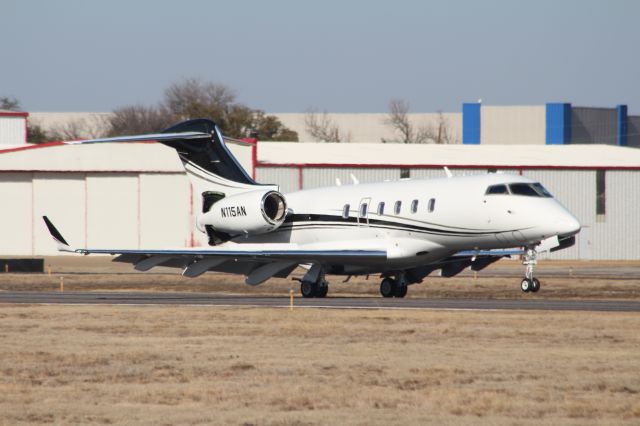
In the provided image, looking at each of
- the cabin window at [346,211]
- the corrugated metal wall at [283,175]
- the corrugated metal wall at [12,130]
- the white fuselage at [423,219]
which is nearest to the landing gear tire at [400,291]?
the white fuselage at [423,219]

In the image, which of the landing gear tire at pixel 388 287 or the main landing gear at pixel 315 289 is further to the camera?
the landing gear tire at pixel 388 287

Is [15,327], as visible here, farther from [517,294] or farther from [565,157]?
[565,157]

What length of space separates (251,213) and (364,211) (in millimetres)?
3296

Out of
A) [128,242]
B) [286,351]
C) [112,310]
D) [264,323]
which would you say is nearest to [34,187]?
[128,242]

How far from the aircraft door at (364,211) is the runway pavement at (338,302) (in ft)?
8.01

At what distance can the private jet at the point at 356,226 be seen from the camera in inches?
1158

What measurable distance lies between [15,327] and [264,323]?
187 inches

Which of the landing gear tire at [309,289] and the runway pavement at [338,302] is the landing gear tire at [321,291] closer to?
the landing gear tire at [309,289]

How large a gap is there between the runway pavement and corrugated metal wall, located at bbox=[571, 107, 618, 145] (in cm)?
7547

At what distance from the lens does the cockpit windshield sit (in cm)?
2952

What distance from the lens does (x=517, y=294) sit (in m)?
34.2

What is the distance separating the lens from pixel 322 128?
113812 mm

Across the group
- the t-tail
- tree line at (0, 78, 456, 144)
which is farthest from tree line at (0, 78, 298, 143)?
the t-tail

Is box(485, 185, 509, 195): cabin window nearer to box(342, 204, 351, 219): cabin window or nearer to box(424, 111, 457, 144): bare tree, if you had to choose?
box(342, 204, 351, 219): cabin window
